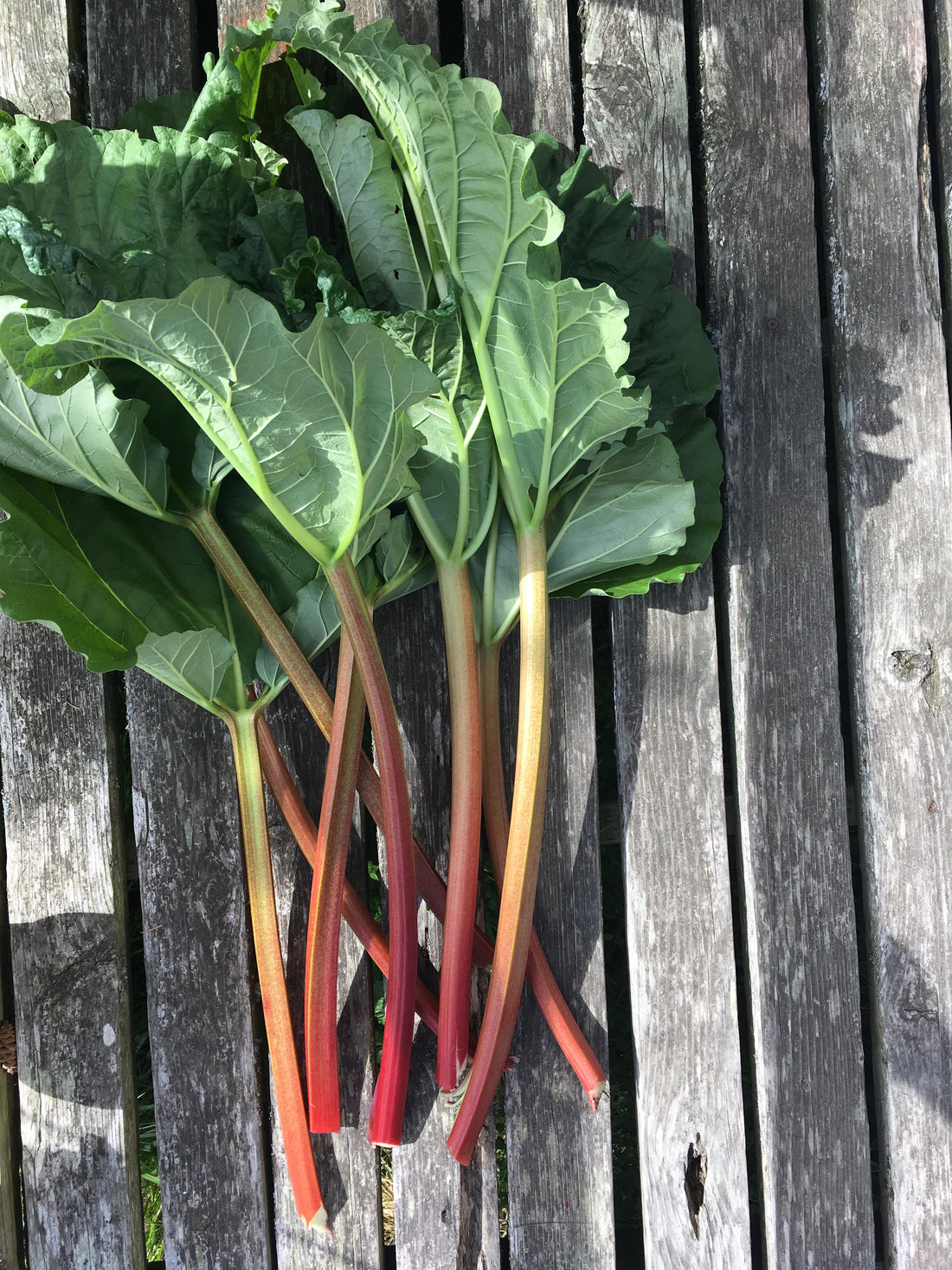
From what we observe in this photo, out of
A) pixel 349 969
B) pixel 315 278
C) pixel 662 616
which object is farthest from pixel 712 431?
pixel 349 969

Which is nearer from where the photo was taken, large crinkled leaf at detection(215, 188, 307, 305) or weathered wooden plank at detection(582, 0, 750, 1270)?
large crinkled leaf at detection(215, 188, 307, 305)

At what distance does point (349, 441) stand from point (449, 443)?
20cm

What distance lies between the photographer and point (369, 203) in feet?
3.81

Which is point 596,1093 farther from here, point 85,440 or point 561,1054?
point 85,440

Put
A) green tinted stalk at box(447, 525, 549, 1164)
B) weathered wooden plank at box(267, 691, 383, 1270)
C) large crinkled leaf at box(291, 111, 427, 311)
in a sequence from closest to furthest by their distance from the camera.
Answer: large crinkled leaf at box(291, 111, 427, 311) → green tinted stalk at box(447, 525, 549, 1164) → weathered wooden plank at box(267, 691, 383, 1270)

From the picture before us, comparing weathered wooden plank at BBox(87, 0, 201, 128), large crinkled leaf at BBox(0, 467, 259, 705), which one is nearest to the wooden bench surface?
weathered wooden plank at BBox(87, 0, 201, 128)

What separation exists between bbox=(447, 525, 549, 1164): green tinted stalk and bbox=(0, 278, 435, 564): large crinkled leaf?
0.27 meters

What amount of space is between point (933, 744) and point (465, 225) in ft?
3.59

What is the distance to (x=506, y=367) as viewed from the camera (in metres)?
1.15

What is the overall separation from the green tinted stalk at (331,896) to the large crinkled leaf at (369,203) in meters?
0.50

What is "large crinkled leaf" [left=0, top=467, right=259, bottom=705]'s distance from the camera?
1.05 m

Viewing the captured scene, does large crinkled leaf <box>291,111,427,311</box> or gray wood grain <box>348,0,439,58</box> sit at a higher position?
gray wood grain <box>348,0,439,58</box>

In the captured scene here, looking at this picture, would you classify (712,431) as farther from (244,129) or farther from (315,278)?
(244,129)

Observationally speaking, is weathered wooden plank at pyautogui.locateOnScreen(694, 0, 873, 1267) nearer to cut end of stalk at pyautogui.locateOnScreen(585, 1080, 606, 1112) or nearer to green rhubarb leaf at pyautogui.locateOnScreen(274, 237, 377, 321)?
cut end of stalk at pyautogui.locateOnScreen(585, 1080, 606, 1112)
